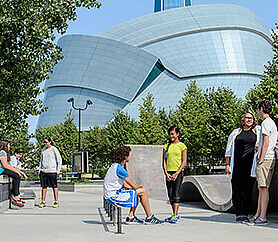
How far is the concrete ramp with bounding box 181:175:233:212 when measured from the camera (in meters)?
9.84

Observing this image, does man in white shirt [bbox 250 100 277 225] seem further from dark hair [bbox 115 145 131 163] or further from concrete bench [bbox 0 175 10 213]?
concrete bench [bbox 0 175 10 213]

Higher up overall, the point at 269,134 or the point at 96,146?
the point at 96,146

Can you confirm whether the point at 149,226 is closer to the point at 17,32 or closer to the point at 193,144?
the point at 17,32

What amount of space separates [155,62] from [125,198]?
58.7 m

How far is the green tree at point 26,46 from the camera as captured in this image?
10.6m

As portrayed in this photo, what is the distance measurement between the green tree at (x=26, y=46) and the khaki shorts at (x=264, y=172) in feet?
20.9

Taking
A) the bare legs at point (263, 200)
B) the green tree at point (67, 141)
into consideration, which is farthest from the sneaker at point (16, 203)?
the green tree at point (67, 141)

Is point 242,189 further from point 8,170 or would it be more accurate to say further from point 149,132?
point 149,132

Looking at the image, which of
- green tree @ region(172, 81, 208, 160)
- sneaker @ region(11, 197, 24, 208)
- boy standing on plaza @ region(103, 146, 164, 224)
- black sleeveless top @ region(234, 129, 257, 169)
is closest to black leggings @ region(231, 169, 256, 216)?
black sleeveless top @ region(234, 129, 257, 169)

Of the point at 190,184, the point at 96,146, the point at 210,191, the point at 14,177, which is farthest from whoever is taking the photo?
the point at 96,146

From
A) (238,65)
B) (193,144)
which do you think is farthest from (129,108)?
(193,144)

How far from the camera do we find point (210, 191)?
1089cm

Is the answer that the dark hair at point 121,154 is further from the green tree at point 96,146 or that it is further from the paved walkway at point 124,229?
the green tree at point 96,146

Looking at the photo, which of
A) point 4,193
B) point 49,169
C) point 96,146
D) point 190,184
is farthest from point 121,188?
point 96,146
